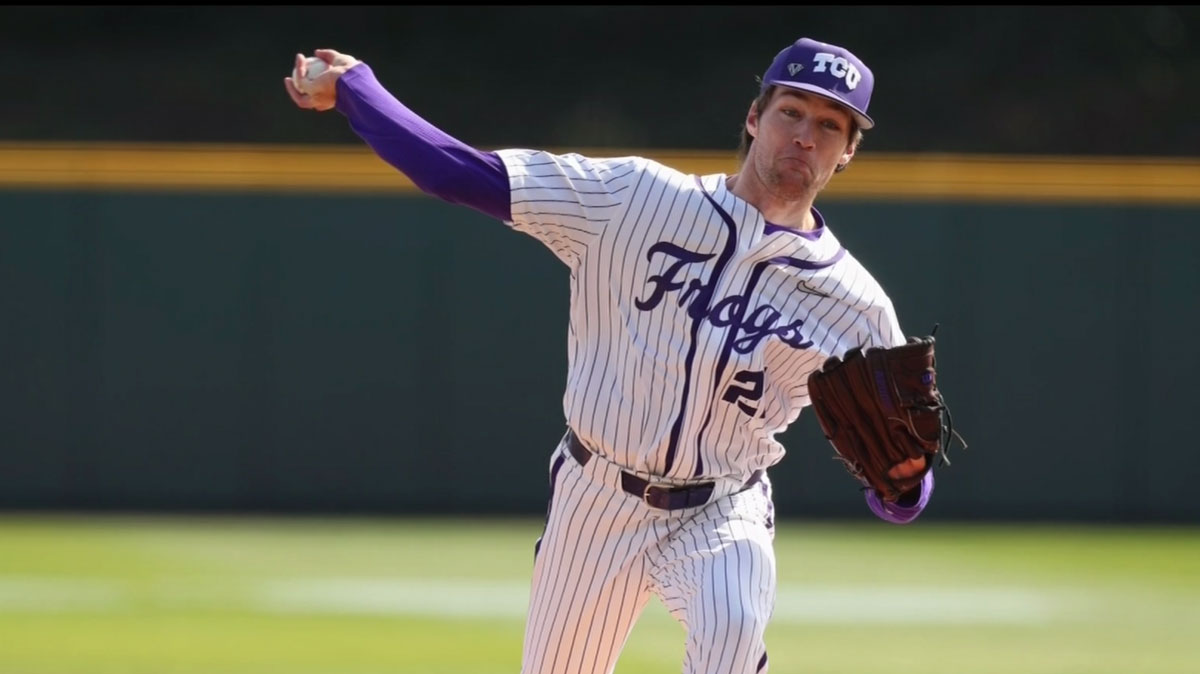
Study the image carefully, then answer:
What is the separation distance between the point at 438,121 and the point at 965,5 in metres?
5.92

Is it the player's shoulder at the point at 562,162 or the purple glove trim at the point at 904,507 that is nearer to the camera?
the player's shoulder at the point at 562,162

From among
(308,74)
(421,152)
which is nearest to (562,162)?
(421,152)

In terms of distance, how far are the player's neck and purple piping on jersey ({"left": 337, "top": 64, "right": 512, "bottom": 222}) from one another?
59 centimetres

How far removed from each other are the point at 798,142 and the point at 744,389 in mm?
581

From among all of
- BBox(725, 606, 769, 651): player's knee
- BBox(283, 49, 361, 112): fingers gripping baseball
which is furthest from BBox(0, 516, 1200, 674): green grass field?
BBox(283, 49, 361, 112): fingers gripping baseball

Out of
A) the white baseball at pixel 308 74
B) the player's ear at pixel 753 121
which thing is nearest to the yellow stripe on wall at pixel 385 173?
the player's ear at pixel 753 121

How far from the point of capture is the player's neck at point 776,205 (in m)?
4.22

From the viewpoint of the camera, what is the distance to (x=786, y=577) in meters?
9.52

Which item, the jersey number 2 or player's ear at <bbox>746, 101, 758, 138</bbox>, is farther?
player's ear at <bbox>746, 101, 758, 138</bbox>

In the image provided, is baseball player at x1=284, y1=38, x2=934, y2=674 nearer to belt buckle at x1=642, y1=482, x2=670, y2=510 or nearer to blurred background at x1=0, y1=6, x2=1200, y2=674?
belt buckle at x1=642, y1=482, x2=670, y2=510

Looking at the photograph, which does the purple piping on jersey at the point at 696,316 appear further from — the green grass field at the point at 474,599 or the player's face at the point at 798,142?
the green grass field at the point at 474,599

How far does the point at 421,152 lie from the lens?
12.9 ft

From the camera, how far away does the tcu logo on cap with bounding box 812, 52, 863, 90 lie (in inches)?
164

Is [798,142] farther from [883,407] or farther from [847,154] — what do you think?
[883,407]
